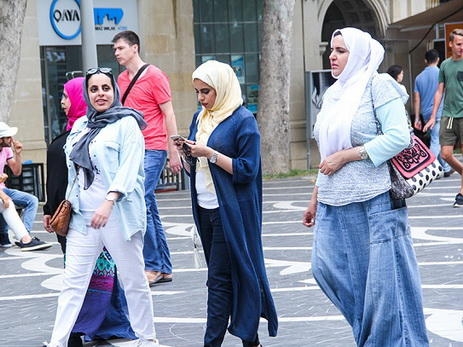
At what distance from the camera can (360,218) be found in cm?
635

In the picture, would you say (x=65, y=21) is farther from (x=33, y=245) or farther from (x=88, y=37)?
(x=33, y=245)

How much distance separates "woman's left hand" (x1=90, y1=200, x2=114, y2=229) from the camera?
23.3 ft

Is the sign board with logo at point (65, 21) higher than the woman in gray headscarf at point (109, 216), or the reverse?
the sign board with logo at point (65, 21)

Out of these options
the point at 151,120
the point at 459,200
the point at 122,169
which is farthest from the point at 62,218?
the point at 459,200

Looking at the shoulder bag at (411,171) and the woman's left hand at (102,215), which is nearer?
the shoulder bag at (411,171)

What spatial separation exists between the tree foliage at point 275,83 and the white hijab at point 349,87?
50.1 ft

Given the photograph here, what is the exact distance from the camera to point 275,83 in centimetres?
2183

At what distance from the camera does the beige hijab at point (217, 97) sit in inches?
286

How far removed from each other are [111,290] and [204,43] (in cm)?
1700

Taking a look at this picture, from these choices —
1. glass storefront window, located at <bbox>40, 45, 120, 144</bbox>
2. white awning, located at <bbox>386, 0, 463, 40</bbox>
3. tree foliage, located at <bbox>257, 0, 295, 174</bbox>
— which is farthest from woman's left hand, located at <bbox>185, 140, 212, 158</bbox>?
white awning, located at <bbox>386, 0, 463, 40</bbox>

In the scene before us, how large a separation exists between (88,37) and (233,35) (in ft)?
30.4

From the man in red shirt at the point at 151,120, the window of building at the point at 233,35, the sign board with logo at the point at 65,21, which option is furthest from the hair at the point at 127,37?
the window of building at the point at 233,35

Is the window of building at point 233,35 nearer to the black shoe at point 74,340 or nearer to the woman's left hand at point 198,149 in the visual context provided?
the black shoe at point 74,340

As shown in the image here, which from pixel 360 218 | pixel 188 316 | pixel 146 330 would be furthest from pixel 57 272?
pixel 360 218
